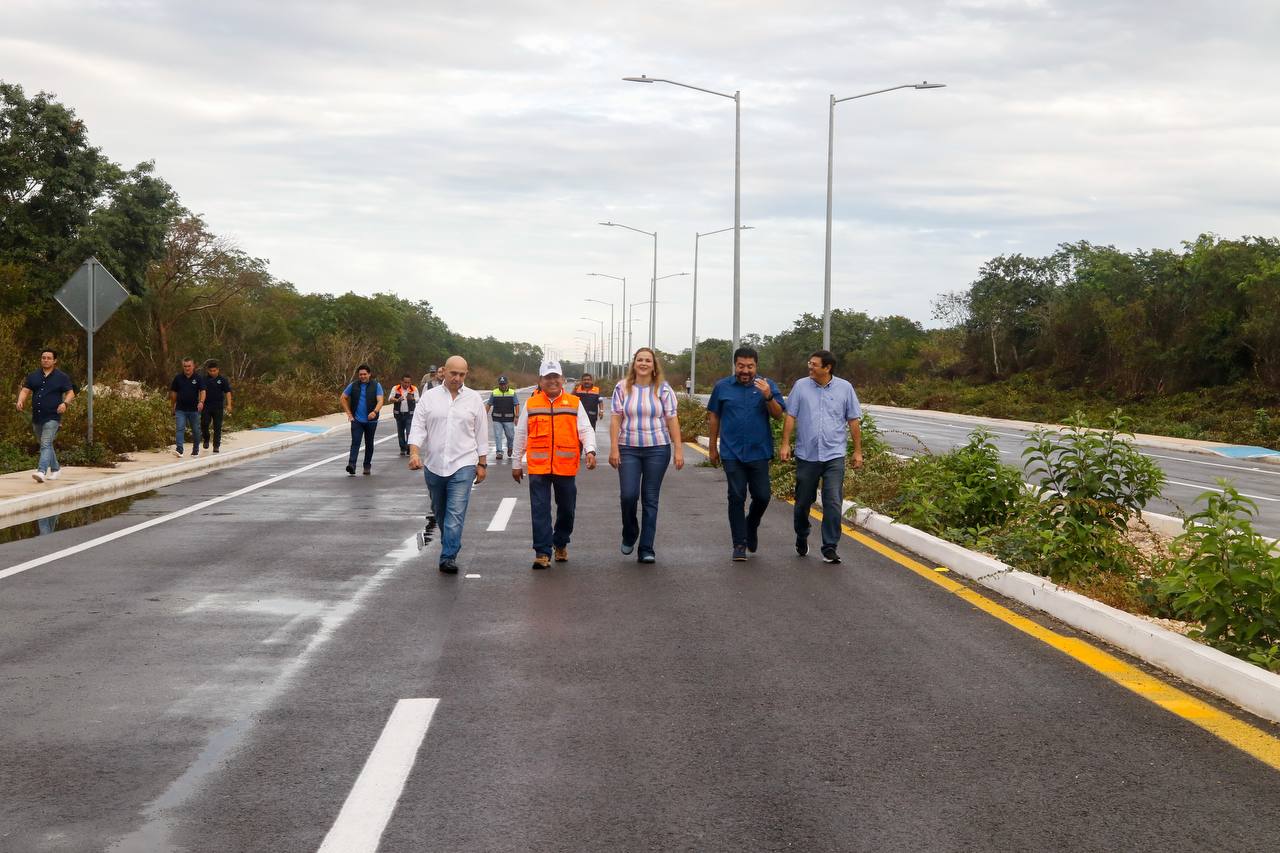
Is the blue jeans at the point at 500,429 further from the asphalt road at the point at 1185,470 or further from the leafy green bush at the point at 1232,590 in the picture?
the leafy green bush at the point at 1232,590

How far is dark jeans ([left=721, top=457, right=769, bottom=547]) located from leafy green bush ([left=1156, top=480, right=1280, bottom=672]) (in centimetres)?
428

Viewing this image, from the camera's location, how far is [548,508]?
10414 millimetres

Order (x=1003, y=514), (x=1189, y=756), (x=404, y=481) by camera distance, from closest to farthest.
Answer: (x=1189, y=756), (x=1003, y=514), (x=404, y=481)

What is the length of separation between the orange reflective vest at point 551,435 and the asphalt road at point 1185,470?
12.6 ft

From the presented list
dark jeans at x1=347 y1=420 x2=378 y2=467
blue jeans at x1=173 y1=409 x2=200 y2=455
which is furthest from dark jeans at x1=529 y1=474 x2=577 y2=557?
blue jeans at x1=173 y1=409 x2=200 y2=455

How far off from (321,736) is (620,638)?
245cm

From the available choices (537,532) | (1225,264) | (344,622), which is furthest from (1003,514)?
(1225,264)

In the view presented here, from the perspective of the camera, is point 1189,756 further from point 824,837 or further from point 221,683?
point 221,683

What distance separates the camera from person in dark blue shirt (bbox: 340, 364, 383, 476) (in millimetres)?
19453

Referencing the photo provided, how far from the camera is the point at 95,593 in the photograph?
895 centimetres

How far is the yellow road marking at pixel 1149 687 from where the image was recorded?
5301mm

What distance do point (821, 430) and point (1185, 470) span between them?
1627cm

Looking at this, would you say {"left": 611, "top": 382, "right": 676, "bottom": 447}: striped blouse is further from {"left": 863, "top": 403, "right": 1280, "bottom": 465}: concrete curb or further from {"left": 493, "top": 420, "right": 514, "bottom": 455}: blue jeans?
{"left": 493, "top": 420, "right": 514, "bottom": 455}: blue jeans

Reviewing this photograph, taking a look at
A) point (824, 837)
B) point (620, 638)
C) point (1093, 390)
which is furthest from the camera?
point (1093, 390)
